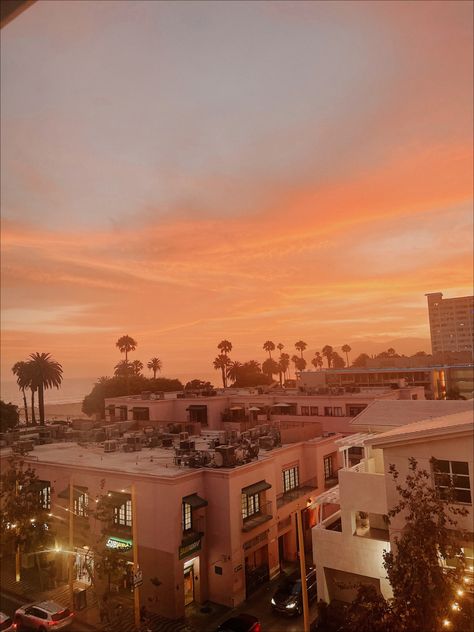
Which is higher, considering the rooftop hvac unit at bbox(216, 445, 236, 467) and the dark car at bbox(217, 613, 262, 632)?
the rooftop hvac unit at bbox(216, 445, 236, 467)

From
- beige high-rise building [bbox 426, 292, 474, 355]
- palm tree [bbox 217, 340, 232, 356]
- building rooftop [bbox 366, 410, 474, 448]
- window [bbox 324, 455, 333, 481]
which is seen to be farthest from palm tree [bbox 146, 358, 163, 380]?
building rooftop [bbox 366, 410, 474, 448]

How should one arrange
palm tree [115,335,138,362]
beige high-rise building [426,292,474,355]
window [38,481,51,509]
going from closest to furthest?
window [38,481,51,509], palm tree [115,335,138,362], beige high-rise building [426,292,474,355]

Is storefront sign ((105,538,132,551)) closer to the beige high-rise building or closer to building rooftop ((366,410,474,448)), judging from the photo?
building rooftop ((366,410,474,448))

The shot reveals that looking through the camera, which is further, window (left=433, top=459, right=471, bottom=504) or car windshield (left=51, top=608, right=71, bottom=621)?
car windshield (left=51, top=608, right=71, bottom=621)

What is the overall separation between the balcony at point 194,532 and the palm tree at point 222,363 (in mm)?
77358

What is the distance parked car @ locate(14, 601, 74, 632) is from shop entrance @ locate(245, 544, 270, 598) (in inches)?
283

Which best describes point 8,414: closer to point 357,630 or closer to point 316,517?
point 316,517

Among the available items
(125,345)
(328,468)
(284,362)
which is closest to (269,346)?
(284,362)

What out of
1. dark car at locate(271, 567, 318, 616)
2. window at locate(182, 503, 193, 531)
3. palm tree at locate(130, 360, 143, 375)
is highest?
palm tree at locate(130, 360, 143, 375)

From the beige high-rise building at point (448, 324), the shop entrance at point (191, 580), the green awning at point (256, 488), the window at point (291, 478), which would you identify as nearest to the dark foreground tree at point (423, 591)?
the green awning at point (256, 488)

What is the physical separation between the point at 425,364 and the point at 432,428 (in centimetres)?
5748

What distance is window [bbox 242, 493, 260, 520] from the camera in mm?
19733

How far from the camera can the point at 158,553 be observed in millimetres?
17391

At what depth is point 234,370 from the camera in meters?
94.4
